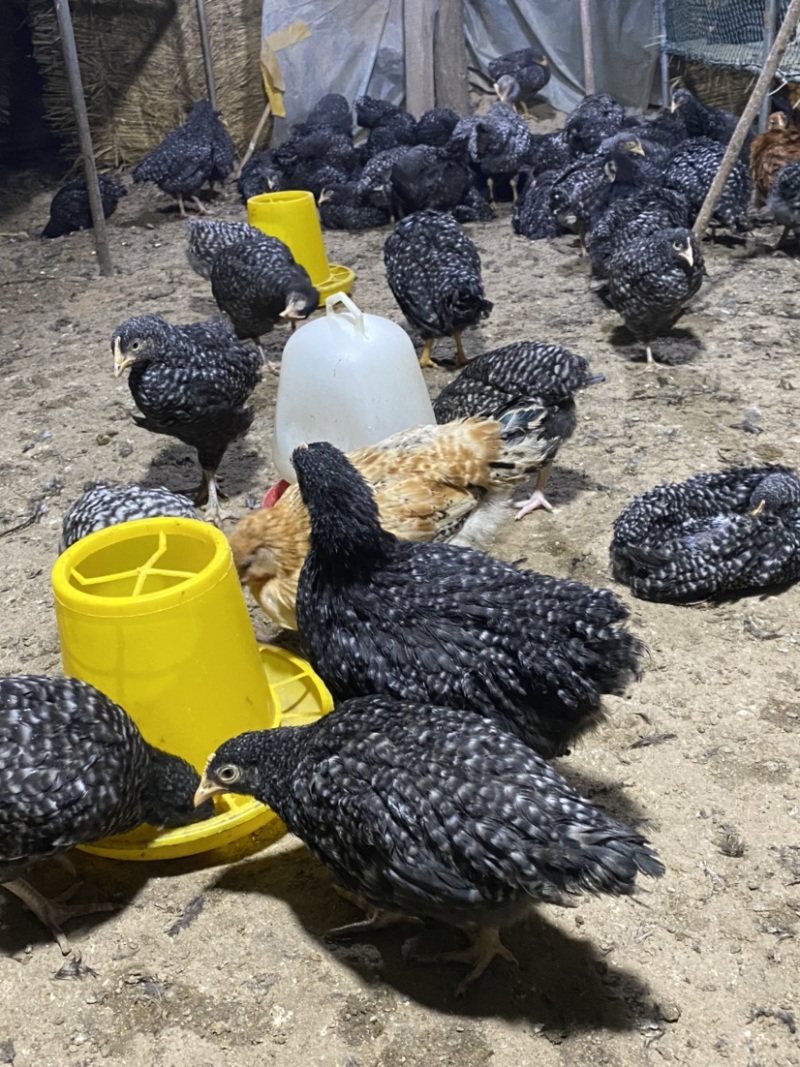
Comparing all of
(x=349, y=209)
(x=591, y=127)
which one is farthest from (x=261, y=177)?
(x=591, y=127)

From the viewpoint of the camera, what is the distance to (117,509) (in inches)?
137

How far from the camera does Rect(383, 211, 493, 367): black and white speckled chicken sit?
5.44m

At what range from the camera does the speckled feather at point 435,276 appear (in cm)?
544

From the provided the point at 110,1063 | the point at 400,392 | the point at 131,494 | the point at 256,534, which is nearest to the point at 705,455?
the point at 400,392

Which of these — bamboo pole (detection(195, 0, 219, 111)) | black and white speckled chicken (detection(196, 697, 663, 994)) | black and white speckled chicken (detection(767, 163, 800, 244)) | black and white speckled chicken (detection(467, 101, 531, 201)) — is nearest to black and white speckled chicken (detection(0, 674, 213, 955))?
black and white speckled chicken (detection(196, 697, 663, 994))

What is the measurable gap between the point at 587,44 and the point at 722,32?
1997 mm

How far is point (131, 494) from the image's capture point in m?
3.59

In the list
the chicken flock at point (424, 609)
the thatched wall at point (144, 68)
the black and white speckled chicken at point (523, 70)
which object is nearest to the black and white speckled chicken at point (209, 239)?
the chicken flock at point (424, 609)

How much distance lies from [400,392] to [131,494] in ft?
4.17

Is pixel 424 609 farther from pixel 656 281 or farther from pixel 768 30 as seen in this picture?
pixel 768 30

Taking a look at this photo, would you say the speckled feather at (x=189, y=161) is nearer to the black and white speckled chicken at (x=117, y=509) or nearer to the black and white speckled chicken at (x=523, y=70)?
the black and white speckled chicken at (x=523, y=70)

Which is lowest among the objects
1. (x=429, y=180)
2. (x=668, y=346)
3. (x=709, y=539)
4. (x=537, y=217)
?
(x=668, y=346)

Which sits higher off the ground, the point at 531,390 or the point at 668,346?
the point at 531,390

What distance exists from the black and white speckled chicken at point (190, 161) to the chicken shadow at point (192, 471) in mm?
5660
